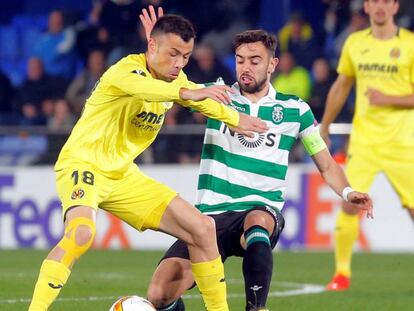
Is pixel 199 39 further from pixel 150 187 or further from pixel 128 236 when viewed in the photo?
pixel 150 187

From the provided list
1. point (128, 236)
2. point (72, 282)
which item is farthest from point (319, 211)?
point (72, 282)

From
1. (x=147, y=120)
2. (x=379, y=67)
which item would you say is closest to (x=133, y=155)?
(x=147, y=120)

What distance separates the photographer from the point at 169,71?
25.7 ft

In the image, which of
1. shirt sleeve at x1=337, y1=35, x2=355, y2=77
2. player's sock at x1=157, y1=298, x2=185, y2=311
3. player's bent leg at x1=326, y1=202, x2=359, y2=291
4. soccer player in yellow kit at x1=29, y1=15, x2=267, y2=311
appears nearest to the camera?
soccer player in yellow kit at x1=29, y1=15, x2=267, y2=311

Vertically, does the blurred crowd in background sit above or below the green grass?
above

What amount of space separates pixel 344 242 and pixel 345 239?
0.05m

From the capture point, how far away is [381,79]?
37.7ft

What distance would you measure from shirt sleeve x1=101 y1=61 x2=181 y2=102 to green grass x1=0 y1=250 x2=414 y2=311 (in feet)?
6.81

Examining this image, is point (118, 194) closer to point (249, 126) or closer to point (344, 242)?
point (249, 126)

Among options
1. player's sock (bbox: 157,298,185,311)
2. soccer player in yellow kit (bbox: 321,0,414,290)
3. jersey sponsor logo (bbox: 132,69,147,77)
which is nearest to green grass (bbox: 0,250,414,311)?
soccer player in yellow kit (bbox: 321,0,414,290)

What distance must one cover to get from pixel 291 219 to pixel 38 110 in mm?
4235

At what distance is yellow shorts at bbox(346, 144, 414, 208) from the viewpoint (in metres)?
11.3

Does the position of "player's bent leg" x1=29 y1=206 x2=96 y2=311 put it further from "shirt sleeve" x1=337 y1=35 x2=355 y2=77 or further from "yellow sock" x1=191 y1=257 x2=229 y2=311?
"shirt sleeve" x1=337 y1=35 x2=355 y2=77

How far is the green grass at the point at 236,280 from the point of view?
31.6ft
